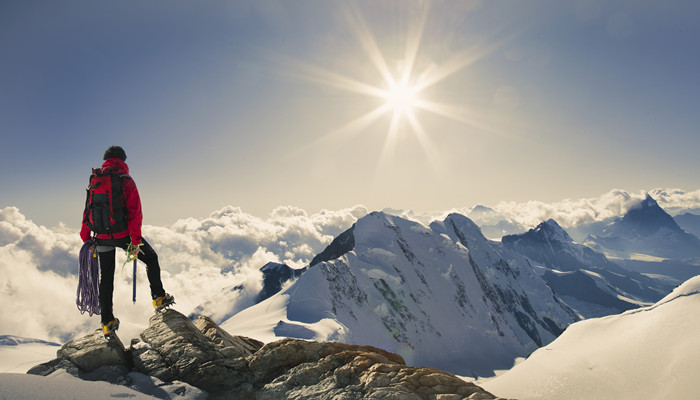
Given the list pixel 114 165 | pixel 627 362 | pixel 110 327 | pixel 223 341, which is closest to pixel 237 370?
pixel 223 341

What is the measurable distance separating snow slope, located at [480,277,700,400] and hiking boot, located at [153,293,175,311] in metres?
20.4

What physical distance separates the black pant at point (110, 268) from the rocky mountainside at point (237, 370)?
0.69 m

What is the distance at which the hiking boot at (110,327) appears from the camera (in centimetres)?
776

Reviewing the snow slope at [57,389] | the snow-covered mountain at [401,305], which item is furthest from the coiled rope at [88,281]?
the snow-covered mountain at [401,305]

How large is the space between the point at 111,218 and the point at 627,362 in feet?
86.7

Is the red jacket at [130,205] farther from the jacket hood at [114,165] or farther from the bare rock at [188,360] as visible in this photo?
the bare rock at [188,360]

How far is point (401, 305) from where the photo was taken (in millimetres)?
95438

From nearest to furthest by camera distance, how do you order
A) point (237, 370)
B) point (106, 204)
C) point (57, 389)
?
point (57, 389) → point (237, 370) → point (106, 204)

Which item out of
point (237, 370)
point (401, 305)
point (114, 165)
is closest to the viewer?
point (237, 370)

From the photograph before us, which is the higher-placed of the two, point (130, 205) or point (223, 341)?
point (130, 205)

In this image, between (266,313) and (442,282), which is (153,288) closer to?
(266,313)

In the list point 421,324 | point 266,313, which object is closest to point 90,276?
point 266,313

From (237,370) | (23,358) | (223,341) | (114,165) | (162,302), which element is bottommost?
(237,370)

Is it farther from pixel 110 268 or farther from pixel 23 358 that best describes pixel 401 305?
pixel 110 268
